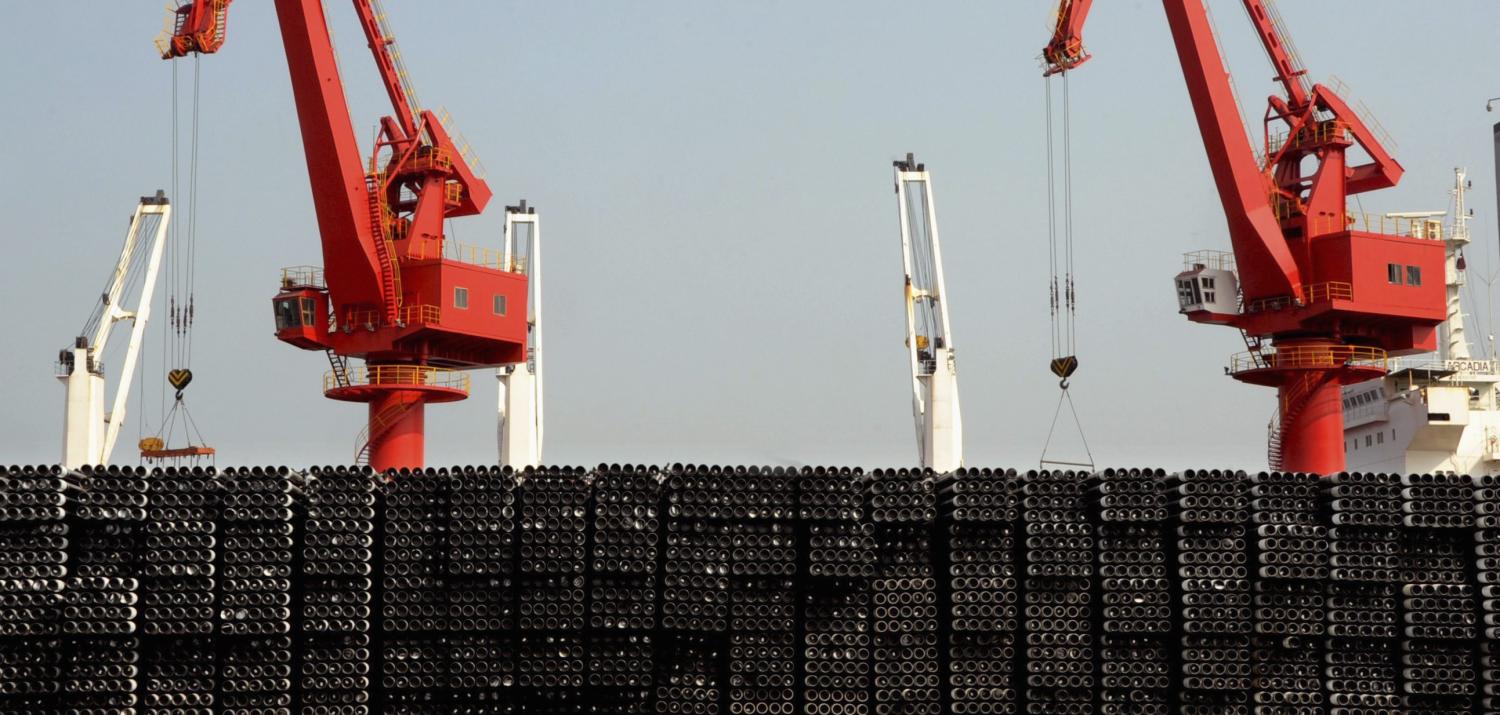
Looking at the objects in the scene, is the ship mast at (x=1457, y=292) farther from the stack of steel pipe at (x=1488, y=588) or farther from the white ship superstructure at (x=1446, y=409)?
the stack of steel pipe at (x=1488, y=588)

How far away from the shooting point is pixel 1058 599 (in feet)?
65.0

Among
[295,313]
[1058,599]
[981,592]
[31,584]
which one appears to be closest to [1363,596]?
[1058,599]

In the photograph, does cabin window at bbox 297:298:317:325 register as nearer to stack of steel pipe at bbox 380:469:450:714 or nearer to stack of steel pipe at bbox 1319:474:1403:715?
stack of steel pipe at bbox 380:469:450:714

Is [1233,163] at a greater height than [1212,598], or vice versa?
[1233,163]

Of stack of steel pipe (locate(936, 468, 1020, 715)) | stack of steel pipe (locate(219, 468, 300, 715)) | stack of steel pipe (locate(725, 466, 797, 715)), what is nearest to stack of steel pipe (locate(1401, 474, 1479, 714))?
stack of steel pipe (locate(936, 468, 1020, 715))

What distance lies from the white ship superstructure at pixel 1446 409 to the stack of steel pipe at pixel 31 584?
51767 mm

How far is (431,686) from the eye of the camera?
19328 millimetres

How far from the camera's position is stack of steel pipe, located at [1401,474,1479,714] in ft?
64.7

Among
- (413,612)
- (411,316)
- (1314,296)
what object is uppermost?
(1314,296)

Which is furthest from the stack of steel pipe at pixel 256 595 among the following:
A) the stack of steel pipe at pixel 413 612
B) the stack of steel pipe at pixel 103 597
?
the stack of steel pipe at pixel 413 612

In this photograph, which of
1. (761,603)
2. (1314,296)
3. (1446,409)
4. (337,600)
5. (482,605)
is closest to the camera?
(337,600)

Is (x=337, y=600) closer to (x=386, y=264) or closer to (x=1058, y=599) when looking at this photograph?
(x=1058, y=599)

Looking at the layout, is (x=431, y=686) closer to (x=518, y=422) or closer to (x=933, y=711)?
(x=933, y=711)

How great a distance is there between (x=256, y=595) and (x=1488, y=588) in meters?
14.2
